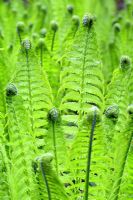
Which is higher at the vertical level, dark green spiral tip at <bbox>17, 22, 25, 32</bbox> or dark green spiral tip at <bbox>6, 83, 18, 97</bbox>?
dark green spiral tip at <bbox>17, 22, 25, 32</bbox>

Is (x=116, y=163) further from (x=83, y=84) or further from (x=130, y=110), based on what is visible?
(x=83, y=84)

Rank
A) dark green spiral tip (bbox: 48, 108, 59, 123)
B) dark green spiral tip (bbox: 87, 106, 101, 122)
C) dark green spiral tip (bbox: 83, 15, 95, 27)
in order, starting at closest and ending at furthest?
dark green spiral tip (bbox: 87, 106, 101, 122) → dark green spiral tip (bbox: 48, 108, 59, 123) → dark green spiral tip (bbox: 83, 15, 95, 27)

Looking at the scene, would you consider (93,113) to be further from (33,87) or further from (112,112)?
(33,87)

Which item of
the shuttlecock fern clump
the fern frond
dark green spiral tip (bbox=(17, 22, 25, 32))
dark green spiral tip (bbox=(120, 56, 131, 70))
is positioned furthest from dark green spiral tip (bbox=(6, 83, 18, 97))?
dark green spiral tip (bbox=(17, 22, 25, 32))

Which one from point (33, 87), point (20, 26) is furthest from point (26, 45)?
point (20, 26)

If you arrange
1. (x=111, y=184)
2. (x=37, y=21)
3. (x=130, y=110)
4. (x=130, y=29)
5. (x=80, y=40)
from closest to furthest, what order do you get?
(x=130, y=110) < (x=111, y=184) < (x=80, y=40) < (x=130, y=29) < (x=37, y=21)

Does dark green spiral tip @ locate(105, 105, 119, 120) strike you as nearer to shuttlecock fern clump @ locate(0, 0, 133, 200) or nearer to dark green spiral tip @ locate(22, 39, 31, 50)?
shuttlecock fern clump @ locate(0, 0, 133, 200)

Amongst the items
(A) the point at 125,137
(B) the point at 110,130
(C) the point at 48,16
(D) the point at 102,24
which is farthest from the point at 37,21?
(A) the point at 125,137

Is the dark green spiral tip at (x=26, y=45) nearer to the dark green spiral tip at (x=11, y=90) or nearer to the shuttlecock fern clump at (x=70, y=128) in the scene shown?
the shuttlecock fern clump at (x=70, y=128)
